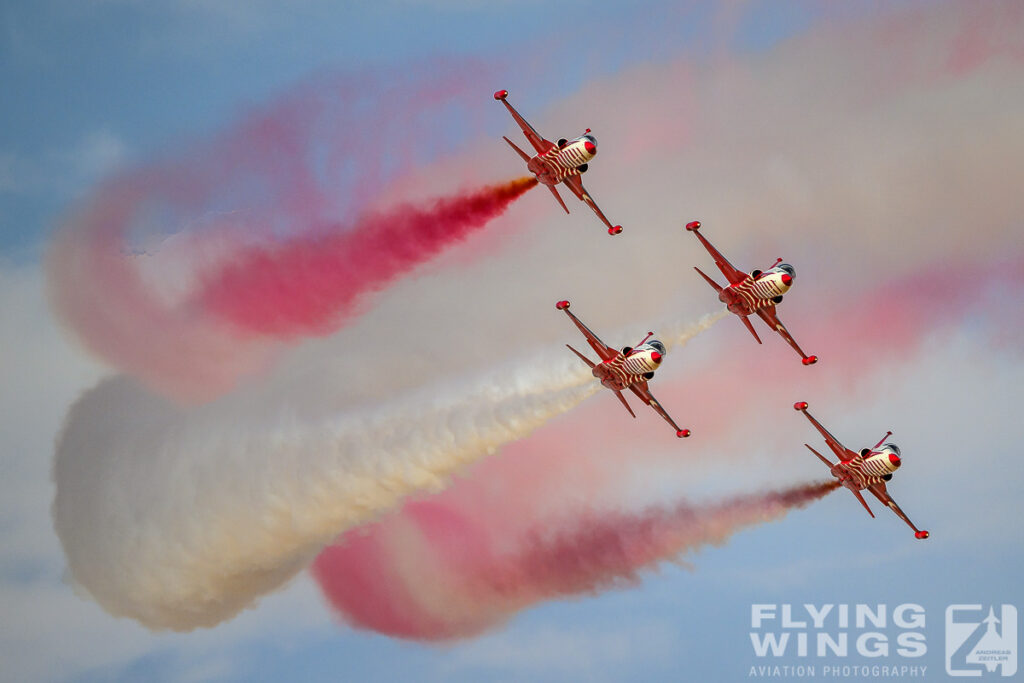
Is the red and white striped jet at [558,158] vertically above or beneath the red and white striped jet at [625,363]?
above

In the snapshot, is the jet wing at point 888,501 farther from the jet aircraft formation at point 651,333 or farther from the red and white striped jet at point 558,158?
Result: the red and white striped jet at point 558,158

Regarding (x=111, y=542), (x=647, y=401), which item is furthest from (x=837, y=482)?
(x=111, y=542)

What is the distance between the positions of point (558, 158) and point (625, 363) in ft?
28.2

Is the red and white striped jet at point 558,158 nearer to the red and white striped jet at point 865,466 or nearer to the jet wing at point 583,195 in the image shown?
the jet wing at point 583,195

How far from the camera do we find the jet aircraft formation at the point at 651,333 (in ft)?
253

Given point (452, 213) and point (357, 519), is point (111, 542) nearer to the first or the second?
point (357, 519)

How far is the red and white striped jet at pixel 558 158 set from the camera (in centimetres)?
7844

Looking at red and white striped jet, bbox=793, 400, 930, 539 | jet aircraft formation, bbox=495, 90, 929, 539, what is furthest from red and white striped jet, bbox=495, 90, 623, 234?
red and white striped jet, bbox=793, 400, 930, 539

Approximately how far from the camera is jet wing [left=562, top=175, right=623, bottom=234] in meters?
79.2

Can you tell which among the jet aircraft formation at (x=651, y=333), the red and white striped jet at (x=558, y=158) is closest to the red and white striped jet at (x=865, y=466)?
the jet aircraft formation at (x=651, y=333)

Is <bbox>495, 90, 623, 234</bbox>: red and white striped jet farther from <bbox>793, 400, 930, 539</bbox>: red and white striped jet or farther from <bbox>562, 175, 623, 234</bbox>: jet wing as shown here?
<bbox>793, 400, 930, 539</bbox>: red and white striped jet

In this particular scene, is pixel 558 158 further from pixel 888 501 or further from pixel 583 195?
Result: pixel 888 501

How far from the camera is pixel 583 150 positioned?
78.3m

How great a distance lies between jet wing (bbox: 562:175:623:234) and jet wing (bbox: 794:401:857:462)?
10.5 m
